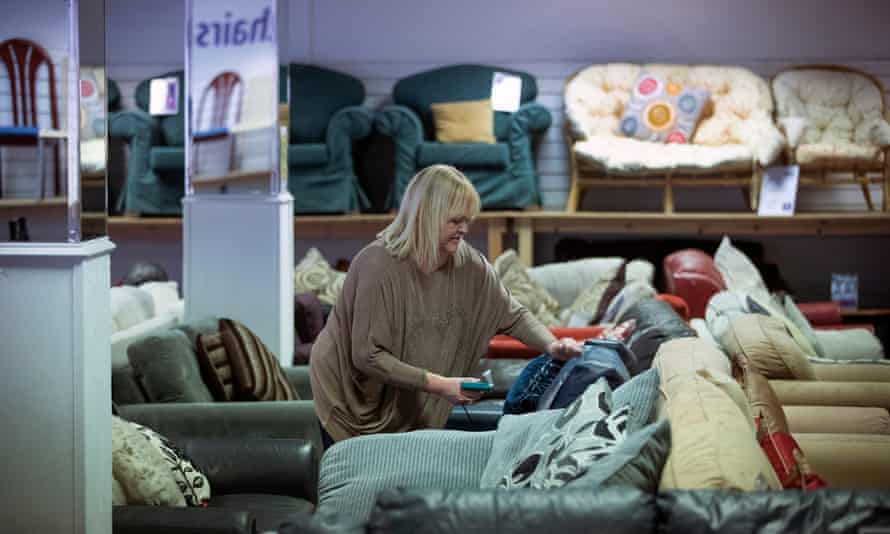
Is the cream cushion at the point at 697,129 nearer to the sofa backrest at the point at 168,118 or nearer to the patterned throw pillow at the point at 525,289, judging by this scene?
the patterned throw pillow at the point at 525,289

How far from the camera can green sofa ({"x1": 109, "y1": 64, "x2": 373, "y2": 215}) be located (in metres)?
9.22

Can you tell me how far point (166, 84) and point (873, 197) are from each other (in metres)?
5.23

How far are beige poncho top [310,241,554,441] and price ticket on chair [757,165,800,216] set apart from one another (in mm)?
5428

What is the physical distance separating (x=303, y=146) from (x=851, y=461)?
6217 mm

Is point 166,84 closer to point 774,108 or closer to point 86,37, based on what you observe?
point 774,108

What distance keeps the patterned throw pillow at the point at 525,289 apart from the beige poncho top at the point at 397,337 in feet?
12.0

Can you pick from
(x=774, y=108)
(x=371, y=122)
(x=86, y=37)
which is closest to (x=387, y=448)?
(x=86, y=37)

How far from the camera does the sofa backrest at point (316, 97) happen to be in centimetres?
945

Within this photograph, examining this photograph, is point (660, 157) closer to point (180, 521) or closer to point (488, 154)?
→ point (488, 154)

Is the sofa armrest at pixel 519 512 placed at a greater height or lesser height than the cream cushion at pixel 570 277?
greater

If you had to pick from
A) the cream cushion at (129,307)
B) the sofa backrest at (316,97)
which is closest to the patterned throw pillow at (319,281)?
the cream cushion at (129,307)

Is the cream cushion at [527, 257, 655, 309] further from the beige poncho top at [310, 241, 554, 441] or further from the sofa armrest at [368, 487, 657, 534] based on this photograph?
the sofa armrest at [368, 487, 657, 534]

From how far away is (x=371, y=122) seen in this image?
938 centimetres

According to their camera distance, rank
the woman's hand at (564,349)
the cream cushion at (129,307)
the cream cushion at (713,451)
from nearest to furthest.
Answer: the cream cushion at (713,451) → the woman's hand at (564,349) → the cream cushion at (129,307)
